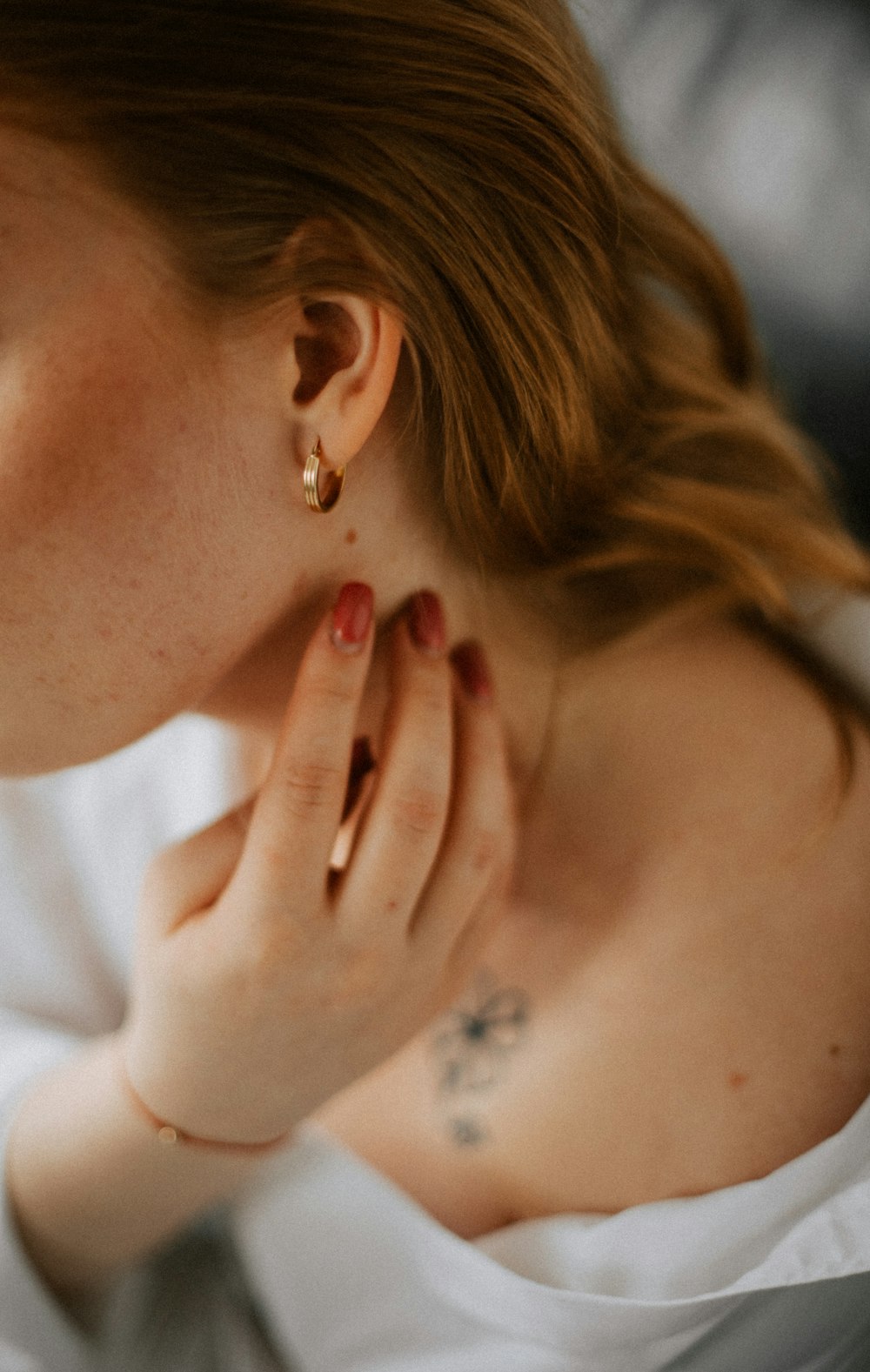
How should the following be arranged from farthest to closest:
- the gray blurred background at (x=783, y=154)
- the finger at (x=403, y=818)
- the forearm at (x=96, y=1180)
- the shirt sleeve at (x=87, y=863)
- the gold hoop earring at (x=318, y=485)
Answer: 1. the shirt sleeve at (x=87, y=863)
2. the gray blurred background at (x=783, y=154)
3. the forearm at (x=96, y=1180)
4. the finger at (x=403, y=818)
5. the gold hoop earring at (x=318, y=485)

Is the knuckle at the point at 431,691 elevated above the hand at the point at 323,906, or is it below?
above

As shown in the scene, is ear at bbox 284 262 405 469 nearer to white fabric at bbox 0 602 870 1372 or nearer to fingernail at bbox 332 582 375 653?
fingernail at bbox 332 582 375 653

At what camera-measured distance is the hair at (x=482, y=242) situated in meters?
0.60

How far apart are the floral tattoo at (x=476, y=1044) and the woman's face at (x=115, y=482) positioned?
0.38 metres

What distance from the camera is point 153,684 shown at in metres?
0.74

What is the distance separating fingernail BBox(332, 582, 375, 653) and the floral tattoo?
1.14 feet

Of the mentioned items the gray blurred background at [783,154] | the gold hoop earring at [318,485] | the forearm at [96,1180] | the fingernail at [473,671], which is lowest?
the forearm at [96,1180]

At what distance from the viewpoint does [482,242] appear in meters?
0.71

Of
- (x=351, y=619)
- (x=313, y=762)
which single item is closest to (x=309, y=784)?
(x=313, y=762)

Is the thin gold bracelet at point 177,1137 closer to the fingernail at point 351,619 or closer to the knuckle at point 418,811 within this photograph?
the knuckle at point 418,811

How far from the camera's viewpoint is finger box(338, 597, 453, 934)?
0.81m

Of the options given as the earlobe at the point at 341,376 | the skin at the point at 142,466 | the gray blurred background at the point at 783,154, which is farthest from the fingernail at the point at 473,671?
the gray blurred background at the point at 783,154

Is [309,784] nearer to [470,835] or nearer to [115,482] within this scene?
[470,835]

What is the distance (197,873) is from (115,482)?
34 centimetres
